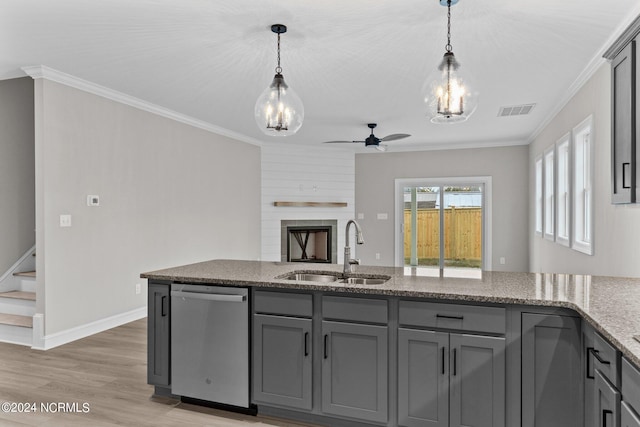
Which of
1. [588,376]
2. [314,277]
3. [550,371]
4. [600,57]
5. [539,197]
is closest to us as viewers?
[588,376]

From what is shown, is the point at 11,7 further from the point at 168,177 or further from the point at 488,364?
the point at 488,364

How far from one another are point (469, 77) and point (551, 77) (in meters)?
2.58

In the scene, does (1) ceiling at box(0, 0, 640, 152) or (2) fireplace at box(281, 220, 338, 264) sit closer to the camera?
(1) ceiling at box(0, 0, 640, 152)

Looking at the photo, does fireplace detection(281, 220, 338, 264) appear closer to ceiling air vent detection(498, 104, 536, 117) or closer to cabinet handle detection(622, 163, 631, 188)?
ceiling air vent detection(498, 104, 536, 117)

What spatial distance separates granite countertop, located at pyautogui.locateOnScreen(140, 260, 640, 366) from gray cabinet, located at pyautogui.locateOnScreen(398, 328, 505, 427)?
238 mm

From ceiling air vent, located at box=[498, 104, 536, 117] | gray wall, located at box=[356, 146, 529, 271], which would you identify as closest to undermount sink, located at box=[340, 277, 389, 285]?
ceiling air vent, located at box=[498, 104, 536, 117]

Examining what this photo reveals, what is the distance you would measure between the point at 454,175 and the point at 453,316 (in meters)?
6.41

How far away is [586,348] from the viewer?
2.06 metres

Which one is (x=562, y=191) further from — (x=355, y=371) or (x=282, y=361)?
(x=282, y=361)

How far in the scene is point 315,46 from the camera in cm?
346

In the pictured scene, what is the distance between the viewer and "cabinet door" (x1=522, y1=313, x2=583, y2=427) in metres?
2.12

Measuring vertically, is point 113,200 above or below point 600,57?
below

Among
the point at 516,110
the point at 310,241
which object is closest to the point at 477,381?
the point at 516,110

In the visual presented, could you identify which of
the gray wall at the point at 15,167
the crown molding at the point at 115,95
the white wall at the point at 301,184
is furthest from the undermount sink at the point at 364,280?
the white wall at the point at 301,184
